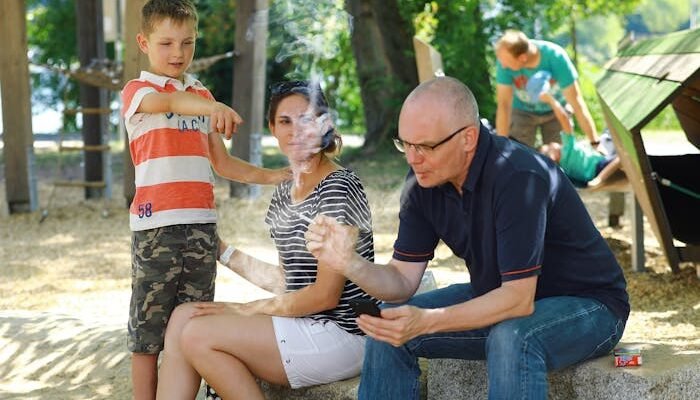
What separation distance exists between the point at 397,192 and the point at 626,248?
3.34 metres

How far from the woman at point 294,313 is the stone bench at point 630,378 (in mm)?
408

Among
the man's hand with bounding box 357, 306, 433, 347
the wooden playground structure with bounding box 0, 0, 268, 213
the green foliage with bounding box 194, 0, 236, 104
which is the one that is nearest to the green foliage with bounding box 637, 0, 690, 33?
the green foliage with bounding box 194, 0, 236, 104

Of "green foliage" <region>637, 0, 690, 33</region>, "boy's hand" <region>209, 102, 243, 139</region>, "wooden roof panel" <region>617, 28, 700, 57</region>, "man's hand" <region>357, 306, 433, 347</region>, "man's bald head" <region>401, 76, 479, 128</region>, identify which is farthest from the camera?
"green foliage" <region>637, 0, 690, 33</region>

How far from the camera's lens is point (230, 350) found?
12.3 feet

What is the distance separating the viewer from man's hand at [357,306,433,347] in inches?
128

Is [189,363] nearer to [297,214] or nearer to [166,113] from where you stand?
[297,214]

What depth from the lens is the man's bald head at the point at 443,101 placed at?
3.36 meters

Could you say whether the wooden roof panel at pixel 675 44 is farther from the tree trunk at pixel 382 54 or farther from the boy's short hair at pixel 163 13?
the tree trunk at pixel 382 54

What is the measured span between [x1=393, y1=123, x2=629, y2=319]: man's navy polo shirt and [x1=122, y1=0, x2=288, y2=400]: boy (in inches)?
24.0

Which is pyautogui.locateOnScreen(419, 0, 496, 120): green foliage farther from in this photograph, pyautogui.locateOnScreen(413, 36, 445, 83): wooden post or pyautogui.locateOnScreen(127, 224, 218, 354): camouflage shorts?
pyautogui.locateOnScreen(127, 224, 218, 354): camouflage shorts

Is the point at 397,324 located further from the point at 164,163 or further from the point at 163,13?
the point at 163,13

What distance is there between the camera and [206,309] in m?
3.88

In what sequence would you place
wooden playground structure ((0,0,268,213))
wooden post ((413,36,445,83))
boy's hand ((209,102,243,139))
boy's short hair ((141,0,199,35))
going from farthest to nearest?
wooden playground structure ((0,0,268,213))
wooden post ((413,36,445,83))
boy's short hair ((141,0,199,35))
boy's hand ((209,102,243,139))

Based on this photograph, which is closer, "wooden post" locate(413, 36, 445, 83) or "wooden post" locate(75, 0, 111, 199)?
"wooden post" locate(413, 36, 445, 83)
